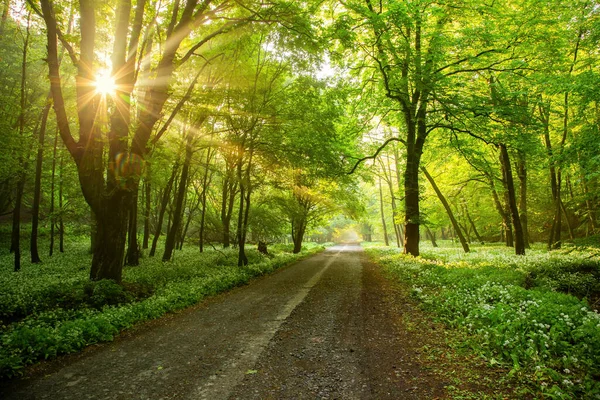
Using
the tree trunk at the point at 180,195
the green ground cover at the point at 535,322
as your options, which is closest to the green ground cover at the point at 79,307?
the tree trunk at the point at 180,195

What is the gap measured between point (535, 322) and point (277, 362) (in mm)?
4467

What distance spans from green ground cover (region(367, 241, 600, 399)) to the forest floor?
385 mm

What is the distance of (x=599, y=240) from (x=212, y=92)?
45.2ft

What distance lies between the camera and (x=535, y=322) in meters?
5.02

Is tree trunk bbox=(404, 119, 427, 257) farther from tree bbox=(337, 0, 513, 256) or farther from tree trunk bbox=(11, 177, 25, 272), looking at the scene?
tree trunk bbox=(11, 177, 25, 272)

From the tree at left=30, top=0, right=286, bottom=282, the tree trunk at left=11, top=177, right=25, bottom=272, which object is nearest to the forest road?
the tree at left=30, top=0, right=286, bottom=282

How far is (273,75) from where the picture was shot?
15.8 m

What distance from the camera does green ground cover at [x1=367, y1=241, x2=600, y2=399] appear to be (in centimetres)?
400

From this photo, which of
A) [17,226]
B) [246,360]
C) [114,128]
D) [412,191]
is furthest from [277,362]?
[17,226]

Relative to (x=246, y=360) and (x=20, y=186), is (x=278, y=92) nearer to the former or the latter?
(x=246, y=360)

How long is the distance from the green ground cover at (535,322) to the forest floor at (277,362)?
1.26ft

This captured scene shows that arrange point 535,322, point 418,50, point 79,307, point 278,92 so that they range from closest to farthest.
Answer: point 535,322 < point 79,307 < point 418,50 < point 278,92

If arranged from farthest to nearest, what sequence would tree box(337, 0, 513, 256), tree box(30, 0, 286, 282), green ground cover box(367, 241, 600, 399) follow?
tree box(337, 0, 513, 256) → tree box(30, 0, 286, 282) → green ground cover box(367, 241, 600, 399)

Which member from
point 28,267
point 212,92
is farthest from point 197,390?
point 28,267
